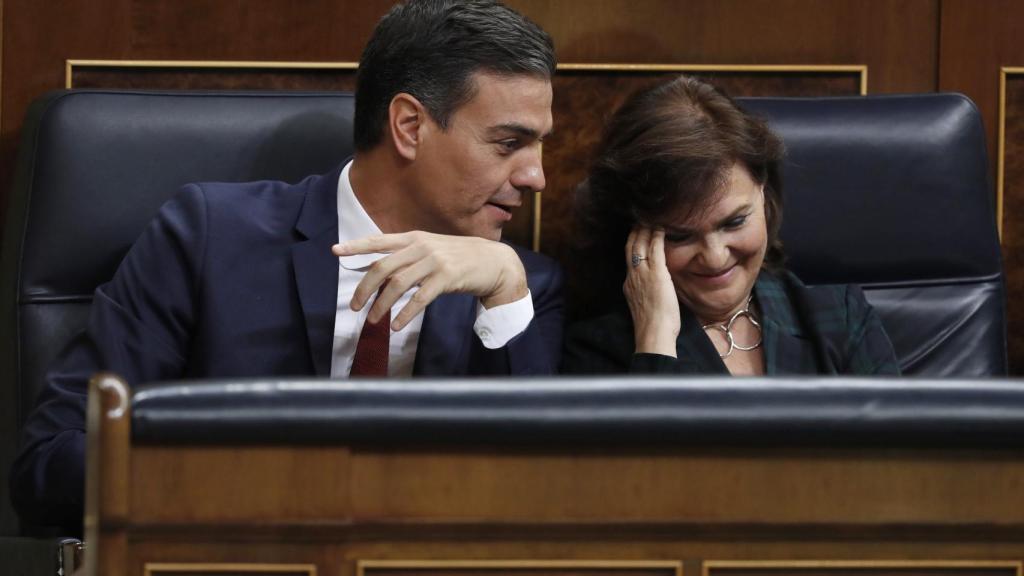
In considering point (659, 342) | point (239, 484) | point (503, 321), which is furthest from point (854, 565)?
point (659, 342)

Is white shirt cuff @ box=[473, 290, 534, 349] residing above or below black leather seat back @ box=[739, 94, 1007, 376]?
below

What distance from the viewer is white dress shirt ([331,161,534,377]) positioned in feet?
5.24

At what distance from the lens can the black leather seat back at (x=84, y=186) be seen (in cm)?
171

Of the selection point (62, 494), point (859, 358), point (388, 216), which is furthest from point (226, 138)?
point (859, 358)

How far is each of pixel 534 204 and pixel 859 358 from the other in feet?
1.83

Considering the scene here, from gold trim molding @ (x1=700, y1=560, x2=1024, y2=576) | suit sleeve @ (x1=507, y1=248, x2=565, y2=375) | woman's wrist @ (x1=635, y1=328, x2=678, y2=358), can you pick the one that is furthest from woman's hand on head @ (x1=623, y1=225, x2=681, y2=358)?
gold trim molding @ (x1=700, y1=560, x2=1024, y2=576)

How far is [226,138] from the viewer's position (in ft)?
5.86

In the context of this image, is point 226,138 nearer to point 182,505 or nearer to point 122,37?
point 122,37

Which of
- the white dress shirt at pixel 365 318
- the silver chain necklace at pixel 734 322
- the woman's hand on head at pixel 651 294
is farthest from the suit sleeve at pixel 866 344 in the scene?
the white dress shirt at pixel 365 318

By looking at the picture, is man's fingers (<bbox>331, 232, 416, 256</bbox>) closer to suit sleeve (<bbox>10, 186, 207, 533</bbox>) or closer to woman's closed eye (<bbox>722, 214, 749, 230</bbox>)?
suit sleeve (<bbox>10, 186, 207, 533</bbox>)

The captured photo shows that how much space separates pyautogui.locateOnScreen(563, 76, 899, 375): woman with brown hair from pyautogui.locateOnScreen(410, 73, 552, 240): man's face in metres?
0.16

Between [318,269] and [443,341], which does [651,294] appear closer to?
[443,341]

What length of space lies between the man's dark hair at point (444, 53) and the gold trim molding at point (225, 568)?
0.98 meters

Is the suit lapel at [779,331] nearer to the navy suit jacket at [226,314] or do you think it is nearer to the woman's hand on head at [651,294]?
the woman's hand on head at [651,294]
